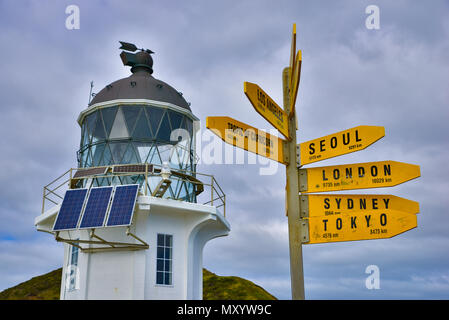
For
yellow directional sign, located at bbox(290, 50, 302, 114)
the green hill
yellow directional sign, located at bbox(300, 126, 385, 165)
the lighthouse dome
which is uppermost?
the lighthouse dome

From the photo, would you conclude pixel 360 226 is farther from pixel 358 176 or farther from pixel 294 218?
pixel 294 218

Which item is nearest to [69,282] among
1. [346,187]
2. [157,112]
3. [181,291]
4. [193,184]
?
[181,291]

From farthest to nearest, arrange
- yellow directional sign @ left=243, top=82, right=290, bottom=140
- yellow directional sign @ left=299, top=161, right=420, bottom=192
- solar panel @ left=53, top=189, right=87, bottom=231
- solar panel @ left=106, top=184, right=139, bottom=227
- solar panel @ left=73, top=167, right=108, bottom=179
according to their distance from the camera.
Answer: solar panel @ left=73, top=167, right=108, bottom=179 → solar panel @ left=53, top=189, right=87, bottom=231 → solar panel @ left=106, top=184, right=139, bottom=227 → yellow directional sign @ left=299, top=161, right=420, bottom=192 → yellow directional sign @ left=243, top=82, right=290, bottom=140

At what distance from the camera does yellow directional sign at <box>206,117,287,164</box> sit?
715 cm

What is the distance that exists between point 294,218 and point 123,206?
20.6ft

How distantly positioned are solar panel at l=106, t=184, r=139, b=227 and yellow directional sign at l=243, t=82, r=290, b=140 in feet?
19.1

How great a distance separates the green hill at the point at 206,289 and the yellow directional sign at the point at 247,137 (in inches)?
678

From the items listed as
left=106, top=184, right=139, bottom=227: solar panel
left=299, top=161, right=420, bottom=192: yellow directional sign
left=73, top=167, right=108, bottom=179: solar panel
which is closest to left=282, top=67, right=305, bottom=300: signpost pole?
left=299, top=161, right=420, bottom=192: yellow directional sign

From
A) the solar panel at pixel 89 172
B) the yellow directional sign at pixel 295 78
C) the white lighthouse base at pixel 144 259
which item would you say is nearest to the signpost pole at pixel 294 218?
the yellow directional sign at pixel 295 78

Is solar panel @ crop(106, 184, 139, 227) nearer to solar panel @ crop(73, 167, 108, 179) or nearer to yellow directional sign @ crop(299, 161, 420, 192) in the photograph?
solar panel @ crop(73, 167, 108, 179)

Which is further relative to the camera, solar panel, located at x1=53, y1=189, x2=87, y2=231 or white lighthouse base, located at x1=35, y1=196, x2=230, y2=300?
white lighthouse base, located at x1=35, y1=196, x2=230, y2=300

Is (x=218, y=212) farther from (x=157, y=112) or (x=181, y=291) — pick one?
(x=157, y=112)

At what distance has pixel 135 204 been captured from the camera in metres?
12.7
